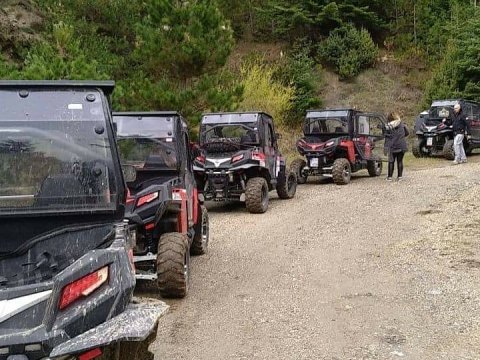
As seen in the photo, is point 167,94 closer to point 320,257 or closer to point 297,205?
point 297,205

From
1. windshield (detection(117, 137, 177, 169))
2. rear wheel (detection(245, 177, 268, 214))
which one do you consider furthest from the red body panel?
windshield (detection(117, 137, 177, 169))

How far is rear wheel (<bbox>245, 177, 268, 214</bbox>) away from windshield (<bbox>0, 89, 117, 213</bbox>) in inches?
297

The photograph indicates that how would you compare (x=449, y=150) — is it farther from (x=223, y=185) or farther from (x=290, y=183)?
(x=223, y=185)

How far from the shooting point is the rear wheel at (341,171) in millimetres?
14234

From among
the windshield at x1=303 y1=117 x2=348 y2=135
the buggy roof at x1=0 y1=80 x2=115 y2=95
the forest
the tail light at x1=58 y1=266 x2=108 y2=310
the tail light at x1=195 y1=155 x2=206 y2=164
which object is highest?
the forest

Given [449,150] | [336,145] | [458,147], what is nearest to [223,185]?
[336,145]

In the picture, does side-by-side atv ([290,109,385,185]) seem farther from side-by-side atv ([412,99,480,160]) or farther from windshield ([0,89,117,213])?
windshield ([0,89,117,213])

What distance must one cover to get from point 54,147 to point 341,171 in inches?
449

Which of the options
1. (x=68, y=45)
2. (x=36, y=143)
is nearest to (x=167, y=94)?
(x=68, y=45)

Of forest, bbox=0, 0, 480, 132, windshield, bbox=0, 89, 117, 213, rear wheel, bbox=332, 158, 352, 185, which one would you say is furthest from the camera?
rear wheel, bbox=332, 158, 352, 185

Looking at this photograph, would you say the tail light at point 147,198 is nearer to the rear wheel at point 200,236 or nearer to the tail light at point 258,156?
the rear wheel at point 200,236

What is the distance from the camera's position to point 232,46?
47.4 feet

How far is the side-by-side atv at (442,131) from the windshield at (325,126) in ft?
16.0

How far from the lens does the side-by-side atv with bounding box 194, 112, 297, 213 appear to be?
1108 cm
